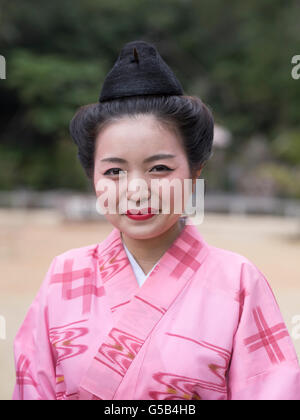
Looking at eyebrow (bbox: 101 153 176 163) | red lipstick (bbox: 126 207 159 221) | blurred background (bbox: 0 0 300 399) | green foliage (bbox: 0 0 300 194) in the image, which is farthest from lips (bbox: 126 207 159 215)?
green foliage (bbox: 0 0 300 194)

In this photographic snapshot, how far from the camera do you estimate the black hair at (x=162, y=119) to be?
126 cm

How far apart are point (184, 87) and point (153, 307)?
14.1 m

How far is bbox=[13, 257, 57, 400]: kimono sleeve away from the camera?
1342mm

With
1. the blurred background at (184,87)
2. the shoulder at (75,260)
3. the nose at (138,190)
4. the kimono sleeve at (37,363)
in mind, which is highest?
the blurred background at (184,87)

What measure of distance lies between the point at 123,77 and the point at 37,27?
13455 millimetres

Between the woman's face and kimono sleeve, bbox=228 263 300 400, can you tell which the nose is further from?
kimono sleeve, bbox=228 263 300 400

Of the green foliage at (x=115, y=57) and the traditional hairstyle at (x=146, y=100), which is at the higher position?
the green foliage at (x=115, y=57)

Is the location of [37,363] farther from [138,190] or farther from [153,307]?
[138,190]

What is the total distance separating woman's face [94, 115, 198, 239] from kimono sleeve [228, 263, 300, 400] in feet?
1.02

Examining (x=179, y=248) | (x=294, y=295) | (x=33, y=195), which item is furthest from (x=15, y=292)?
(x=33, y=195)

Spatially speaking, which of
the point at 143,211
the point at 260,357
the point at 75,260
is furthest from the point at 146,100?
the point at 260,357

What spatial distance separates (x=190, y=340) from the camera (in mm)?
1235

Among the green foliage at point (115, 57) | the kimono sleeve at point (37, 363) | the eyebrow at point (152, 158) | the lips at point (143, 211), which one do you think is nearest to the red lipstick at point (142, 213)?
the lips at point (143, 211)

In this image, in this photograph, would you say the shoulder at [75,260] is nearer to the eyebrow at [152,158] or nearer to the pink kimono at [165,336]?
the pink kimono at [165,336]
